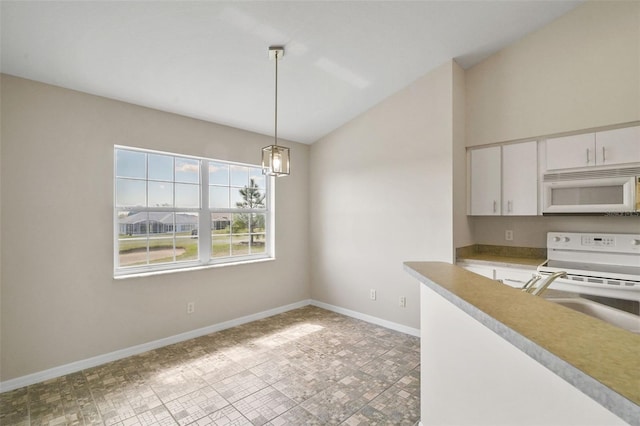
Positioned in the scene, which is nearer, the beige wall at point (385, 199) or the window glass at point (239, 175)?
the beige wall at point (385, 199)

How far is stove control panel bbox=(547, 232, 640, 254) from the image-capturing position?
2.63 meters

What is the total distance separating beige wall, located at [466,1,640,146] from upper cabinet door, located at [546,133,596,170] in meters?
0.10

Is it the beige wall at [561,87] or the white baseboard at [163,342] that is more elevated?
the beige wall at [561,87]

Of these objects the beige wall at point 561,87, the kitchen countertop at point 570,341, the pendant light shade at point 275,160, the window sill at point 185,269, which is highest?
the beige wall at point 561,87

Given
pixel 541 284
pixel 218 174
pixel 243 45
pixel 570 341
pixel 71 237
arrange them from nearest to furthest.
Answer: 1. pixel 570 341
2. pixel 541 284
3. pixel 243 45
4. pixel 71 237
5. pixel 218 174

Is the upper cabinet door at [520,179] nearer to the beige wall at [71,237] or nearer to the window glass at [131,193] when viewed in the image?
the beige wall at [71,237]

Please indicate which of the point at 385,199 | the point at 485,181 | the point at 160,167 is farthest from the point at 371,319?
the point at 160,167

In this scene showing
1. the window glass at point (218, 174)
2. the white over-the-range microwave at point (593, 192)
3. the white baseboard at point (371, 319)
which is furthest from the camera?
the window glass at point (218, 174)

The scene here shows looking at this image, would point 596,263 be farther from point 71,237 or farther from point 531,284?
point 71,237

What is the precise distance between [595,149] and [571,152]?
6.6 inches

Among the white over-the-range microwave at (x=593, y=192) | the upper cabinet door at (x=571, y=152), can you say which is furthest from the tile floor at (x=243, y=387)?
the upper cabinet door at (x=571, y=152)

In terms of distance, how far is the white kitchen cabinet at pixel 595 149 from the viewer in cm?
257

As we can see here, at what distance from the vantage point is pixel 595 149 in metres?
2.72

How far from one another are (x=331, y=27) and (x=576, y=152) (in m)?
2.50
